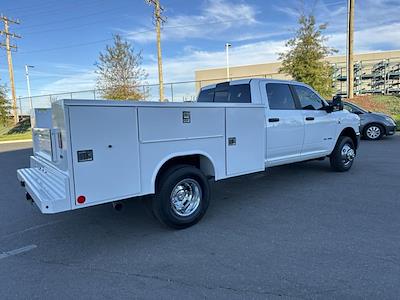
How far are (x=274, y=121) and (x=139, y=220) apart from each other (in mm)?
2857

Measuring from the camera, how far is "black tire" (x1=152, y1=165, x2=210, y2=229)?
13.6ft

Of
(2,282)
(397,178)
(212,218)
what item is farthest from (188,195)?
(397,178)

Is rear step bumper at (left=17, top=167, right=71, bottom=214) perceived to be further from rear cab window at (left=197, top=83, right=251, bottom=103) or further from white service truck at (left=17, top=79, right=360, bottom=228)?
rear cab window at (left=197, top=83, right=251, bottom=103)

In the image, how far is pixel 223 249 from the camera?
3.83 meters

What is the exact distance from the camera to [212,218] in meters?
4.90

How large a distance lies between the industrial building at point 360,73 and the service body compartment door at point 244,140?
59.1 ft

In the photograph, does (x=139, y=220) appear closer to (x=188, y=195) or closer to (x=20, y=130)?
(x=188, y=195)

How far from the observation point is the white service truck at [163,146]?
3.41 m

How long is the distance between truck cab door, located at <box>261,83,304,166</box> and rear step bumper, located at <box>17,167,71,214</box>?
345 cm

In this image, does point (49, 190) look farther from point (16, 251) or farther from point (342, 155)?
point (342, 155)

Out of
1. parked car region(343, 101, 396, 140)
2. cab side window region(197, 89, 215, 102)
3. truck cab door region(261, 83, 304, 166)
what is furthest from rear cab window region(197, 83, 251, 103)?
parked car region(343, 101, 396, 140)

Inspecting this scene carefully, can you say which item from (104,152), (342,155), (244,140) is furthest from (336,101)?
(104,152)

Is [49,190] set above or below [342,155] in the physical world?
above

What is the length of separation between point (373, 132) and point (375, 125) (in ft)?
0.98
